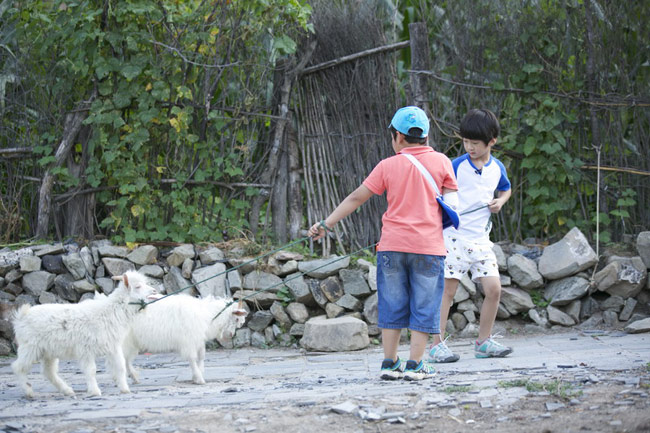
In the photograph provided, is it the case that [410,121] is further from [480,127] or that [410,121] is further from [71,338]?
[71,338]

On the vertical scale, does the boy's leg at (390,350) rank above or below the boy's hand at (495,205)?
below

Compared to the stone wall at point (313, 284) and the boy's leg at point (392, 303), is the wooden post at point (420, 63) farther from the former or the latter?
the boy's leg at point (392, 303)

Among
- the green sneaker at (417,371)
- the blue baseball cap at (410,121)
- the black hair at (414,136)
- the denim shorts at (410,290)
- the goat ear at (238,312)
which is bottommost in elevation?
the green sneaker at (417,371)

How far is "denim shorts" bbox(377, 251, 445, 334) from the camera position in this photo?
14.9 feet

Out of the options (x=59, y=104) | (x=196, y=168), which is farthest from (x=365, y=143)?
(x=59, y=104)

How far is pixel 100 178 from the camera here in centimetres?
757

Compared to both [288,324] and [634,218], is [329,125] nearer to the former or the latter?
[288,324]

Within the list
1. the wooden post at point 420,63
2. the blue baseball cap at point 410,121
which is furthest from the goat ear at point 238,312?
the wooden post at point 420,63

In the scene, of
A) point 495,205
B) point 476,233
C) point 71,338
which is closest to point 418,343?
point 476,233

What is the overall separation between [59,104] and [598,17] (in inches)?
233

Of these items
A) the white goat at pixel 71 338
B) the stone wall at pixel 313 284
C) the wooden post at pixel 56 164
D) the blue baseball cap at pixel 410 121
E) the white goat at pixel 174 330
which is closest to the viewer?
the blue baseball cap at pixel 410 121

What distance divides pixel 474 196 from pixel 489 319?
972 mm

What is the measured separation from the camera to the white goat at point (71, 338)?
4836mm

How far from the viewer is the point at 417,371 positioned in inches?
183
